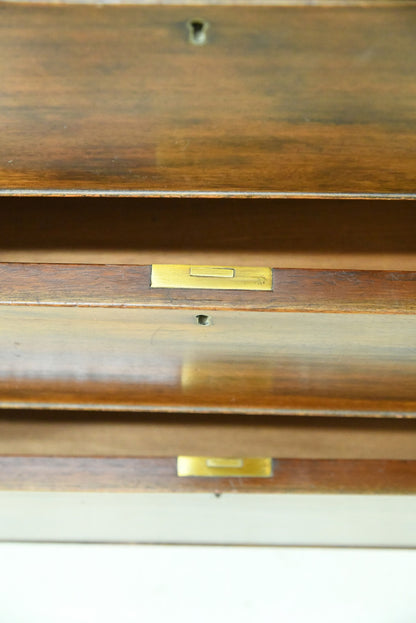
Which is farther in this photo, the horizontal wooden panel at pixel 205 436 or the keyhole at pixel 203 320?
the horizontal wooden panel at pixel 205 436

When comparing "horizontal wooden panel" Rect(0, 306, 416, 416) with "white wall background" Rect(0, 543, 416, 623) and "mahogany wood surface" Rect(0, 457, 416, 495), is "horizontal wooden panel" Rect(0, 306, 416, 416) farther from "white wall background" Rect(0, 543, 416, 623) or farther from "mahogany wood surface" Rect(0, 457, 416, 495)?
"white wall background" Rect(0, 543, 416, 623)

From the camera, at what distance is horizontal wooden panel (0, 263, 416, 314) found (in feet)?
1.60

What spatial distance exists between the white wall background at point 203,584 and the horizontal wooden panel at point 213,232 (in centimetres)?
46

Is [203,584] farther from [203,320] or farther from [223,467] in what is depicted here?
[203,320]

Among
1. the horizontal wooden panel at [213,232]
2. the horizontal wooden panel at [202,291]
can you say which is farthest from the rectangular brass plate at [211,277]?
the horizontal wooden panel at [213,232]

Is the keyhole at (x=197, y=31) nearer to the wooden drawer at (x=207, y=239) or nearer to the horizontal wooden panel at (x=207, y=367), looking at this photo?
the wooden drawer at (x=207, y=239)

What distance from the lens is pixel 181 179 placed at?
1.68 feet

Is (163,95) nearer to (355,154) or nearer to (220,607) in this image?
(355,154)

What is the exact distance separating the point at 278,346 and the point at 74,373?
257 millimetres

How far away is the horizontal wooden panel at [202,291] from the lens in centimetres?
49

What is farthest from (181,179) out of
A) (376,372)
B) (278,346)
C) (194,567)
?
(194,567)

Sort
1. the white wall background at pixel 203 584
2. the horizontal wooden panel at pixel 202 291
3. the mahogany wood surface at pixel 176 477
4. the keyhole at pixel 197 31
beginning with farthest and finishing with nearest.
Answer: the white wall background at pixel 203 584, the mahogany wood surface at pixel 176 477, the horizontal wooden panel at pixel 202 291, the keyhole at pixel 197 31

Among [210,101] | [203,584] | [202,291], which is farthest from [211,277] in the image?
[203,584]

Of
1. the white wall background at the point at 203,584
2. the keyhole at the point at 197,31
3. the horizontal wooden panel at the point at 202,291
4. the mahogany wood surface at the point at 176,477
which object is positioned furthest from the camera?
the white wall background at the point at 203,584
